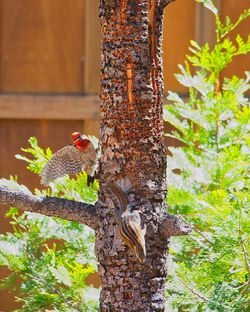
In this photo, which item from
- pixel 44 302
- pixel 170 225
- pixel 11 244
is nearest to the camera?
pixel 170 225

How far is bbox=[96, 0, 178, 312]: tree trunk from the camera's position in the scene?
1.01m

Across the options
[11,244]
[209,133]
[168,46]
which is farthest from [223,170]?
[168,46]

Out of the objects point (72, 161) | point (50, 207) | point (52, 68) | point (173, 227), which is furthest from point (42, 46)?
point (173, 227)

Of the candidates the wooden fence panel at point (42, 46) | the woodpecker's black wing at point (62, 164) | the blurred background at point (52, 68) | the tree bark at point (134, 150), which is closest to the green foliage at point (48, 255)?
the woodpecker's black wing at point (62, 164)

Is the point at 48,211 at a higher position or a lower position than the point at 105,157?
lower

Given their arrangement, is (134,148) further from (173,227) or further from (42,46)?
(42,46)

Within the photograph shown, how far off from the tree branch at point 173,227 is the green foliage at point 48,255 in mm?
265

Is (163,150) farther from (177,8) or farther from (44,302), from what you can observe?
(177,8)

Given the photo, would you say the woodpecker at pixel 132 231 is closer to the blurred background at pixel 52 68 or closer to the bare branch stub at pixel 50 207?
the bare branch stub at pixel 50 207

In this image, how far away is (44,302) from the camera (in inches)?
49.8

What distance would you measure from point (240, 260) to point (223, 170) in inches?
9.9

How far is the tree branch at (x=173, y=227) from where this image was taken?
95cm

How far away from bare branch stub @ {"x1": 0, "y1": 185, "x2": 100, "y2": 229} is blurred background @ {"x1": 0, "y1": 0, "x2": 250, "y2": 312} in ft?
3.69

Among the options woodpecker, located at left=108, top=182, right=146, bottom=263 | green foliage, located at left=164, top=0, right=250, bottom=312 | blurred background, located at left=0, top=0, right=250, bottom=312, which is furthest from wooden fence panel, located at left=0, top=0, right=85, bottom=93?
woodpecker, located at left=108, top=182, right=146, bottom=263
